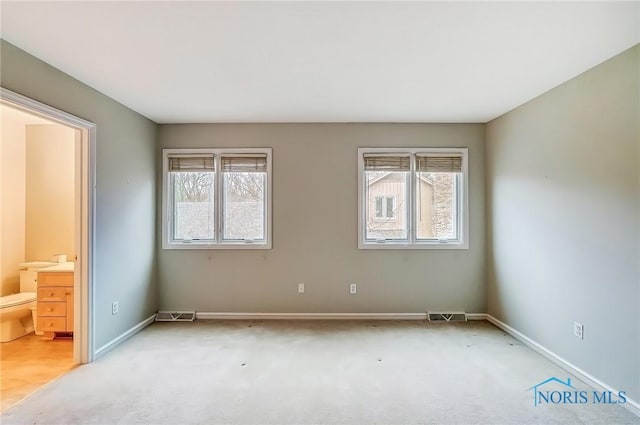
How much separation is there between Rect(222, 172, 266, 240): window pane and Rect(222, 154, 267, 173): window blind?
7cm

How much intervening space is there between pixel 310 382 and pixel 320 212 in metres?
2.02

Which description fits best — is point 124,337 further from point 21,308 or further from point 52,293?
point 21,308

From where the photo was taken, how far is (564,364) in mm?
2547

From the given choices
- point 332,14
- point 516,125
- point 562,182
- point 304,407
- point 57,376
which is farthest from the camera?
point 516,125

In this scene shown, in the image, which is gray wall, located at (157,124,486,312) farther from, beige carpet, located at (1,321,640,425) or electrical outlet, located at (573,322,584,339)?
electrical outlet, located at (573,322,584,339)

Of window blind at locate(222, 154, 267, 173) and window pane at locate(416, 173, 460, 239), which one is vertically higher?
window blind at locate(222, 154, 267, 173)

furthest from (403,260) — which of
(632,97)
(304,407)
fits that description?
(632,97)

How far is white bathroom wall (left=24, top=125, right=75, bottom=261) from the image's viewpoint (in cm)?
369

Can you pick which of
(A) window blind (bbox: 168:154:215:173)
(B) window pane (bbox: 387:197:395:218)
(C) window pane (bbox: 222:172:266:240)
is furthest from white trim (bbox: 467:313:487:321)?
(A) window blind (bbox: 168:154:215:173)

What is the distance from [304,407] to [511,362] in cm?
200

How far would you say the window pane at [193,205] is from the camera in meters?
3.89

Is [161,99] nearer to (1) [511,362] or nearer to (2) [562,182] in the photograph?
(2) [562,182]

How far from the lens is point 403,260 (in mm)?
3787

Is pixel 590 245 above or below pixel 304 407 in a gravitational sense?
above
